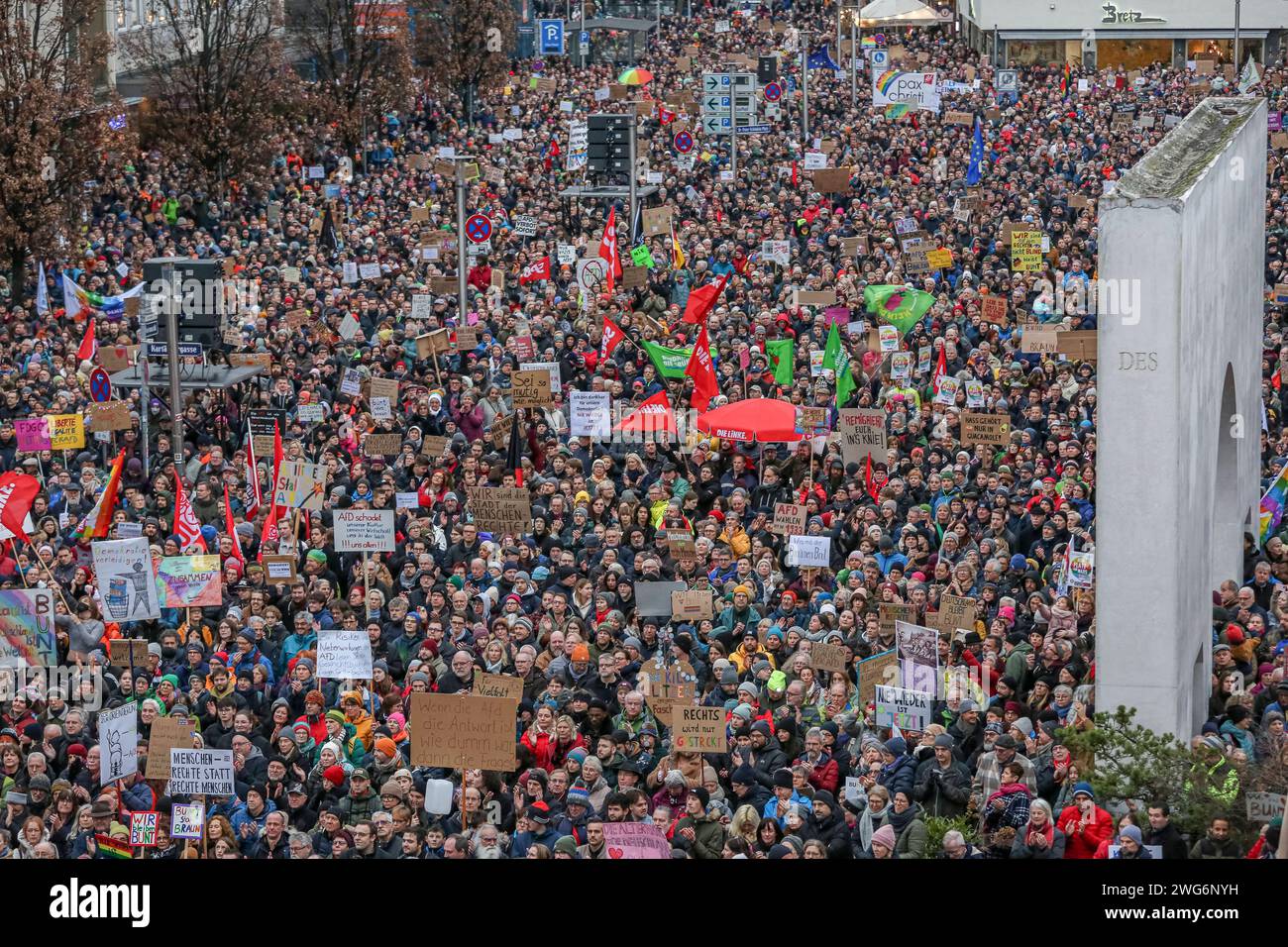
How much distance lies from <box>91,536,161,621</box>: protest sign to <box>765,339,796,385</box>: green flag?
26.3 ft

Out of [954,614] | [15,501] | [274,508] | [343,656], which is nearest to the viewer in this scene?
[343,656]

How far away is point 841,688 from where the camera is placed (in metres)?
12.8

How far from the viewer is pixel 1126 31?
59.9 m

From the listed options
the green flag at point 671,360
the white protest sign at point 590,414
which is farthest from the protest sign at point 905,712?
the green flag at point 671,360

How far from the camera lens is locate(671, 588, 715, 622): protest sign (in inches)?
577

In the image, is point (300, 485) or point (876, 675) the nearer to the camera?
point (876, 675)

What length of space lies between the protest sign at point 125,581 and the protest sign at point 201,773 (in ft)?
10.1

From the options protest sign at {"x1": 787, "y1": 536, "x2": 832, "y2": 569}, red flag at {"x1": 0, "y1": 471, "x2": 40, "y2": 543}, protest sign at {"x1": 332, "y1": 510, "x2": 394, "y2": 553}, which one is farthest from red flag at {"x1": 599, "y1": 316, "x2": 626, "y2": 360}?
red flag at {"x1": 0, "y1": 471, "x2": 40, "y2": 543}

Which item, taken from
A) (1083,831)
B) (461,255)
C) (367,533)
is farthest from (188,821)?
(461,255)

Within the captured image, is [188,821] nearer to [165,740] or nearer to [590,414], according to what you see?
[165,740]

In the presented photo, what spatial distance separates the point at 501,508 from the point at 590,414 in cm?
263

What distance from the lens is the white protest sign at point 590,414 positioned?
19.7 metres
